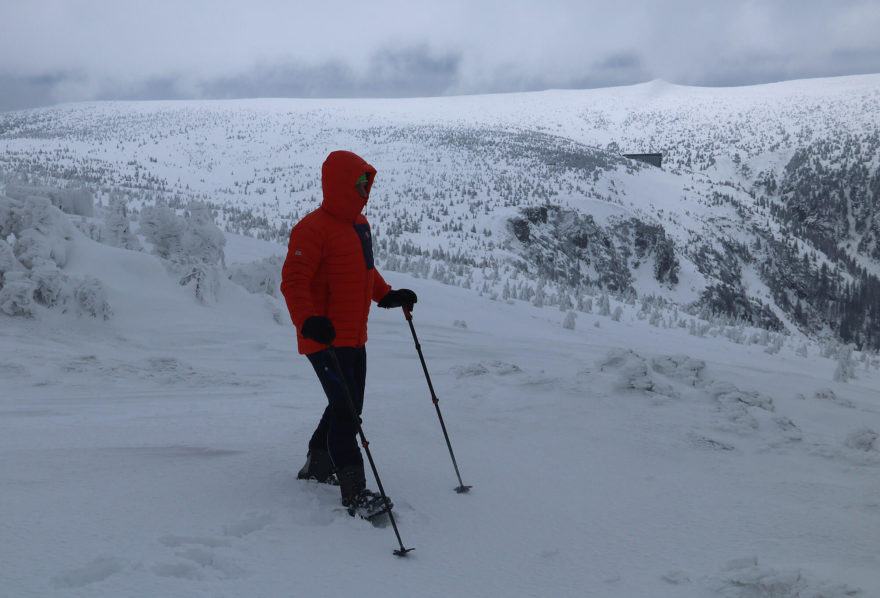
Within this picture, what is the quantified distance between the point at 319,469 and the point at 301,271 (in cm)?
107

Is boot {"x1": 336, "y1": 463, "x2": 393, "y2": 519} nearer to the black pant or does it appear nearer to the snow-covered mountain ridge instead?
the black pant

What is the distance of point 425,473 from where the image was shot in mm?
3455

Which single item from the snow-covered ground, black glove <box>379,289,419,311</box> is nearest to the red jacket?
black glove <box>379,289,419,311</box>

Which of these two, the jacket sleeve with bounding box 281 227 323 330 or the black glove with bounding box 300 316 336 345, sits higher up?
the jacket sleeve with bounding box 281 227 323 330

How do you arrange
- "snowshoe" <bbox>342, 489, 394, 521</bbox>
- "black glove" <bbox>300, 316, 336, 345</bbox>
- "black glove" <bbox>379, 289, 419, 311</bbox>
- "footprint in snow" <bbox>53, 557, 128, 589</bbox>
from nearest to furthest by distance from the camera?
1. "footprint in snow" <bbox>53, 557, 128, 589</bbox>
2. "black glove" <bbox>300, 316, 336, 345</bbox>
3. "snowshoe" <bbox>342, 489, 394, 521</bbox>
4. "black glove" <bbox>379, 289, 419, 311</bbox>

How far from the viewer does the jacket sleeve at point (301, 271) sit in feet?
8.95

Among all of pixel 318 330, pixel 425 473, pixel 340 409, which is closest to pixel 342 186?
pixel 318 330

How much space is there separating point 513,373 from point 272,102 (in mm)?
104348

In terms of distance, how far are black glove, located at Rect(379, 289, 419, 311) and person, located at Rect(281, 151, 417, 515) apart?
0.36 m

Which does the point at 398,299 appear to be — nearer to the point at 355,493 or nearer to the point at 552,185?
the point at 355,493

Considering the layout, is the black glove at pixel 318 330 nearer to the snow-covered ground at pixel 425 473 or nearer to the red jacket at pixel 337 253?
the red jacket at pixel 337 253

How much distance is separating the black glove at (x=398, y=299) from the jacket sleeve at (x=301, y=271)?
0.64 meters

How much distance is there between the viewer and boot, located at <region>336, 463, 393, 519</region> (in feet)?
9.10

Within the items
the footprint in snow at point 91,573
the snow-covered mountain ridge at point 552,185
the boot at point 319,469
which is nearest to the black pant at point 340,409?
the boot at point 319,469
